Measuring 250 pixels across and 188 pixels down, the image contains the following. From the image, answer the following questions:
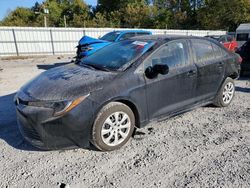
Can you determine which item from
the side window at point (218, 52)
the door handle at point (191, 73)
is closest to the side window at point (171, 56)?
the door handle at point (191, 73)

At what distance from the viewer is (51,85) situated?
10.4ft

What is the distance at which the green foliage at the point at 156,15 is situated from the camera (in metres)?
38.6

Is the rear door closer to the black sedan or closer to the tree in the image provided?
the black sedan

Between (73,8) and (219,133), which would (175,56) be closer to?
(219,133)

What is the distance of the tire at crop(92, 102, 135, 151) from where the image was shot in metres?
3.07

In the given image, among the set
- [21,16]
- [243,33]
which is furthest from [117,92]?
[21,16]

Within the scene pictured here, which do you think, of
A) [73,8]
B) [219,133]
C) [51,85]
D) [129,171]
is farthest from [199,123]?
[73,8]

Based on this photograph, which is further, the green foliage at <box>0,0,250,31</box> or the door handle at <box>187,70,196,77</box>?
the green foliage at <box>0,0,250,31</box>

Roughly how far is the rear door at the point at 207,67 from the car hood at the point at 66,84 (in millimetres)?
1739

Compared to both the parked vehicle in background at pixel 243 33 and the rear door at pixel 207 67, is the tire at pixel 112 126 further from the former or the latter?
the parked vehicle in background at pixel 243 33

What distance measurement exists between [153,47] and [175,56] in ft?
1.48

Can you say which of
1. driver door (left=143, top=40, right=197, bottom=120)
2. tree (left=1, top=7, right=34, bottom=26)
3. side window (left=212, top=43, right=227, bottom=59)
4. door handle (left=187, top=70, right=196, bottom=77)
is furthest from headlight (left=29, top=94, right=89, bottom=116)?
tree (left=1, top=7, right=34, bottom=26)

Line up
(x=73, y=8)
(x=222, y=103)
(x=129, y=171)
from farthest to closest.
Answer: (x=73, y=8) < (x=222, y=103) < (x=129, y=171)

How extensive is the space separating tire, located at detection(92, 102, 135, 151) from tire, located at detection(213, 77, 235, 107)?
2252 millimetres
